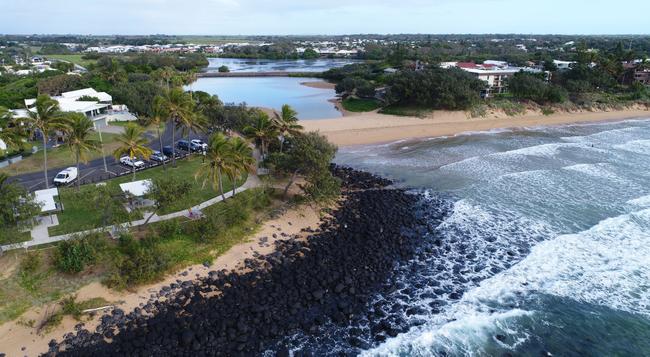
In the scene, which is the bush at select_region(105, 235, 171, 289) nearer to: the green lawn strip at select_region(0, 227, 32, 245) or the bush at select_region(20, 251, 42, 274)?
the bush at select_region(20, 251, 42, 274)

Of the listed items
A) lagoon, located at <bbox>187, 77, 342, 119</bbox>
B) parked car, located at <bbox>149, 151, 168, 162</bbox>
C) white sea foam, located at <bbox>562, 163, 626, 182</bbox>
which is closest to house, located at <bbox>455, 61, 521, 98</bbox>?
lagoon, located at <bbox>187, 77, 342, 119</bbox>

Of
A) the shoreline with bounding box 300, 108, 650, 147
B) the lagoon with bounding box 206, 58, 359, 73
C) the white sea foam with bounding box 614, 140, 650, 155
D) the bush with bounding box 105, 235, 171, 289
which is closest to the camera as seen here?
the bush with bounding box 105, 235, 171, 289

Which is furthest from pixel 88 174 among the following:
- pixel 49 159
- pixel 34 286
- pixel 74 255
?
pixel 34 286

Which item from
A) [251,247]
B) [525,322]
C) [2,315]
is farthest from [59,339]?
[525,322]

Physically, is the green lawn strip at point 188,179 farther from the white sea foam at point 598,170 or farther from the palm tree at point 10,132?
the white sea foam at point 598,170

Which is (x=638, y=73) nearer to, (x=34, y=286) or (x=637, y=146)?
(x=637, y=146)

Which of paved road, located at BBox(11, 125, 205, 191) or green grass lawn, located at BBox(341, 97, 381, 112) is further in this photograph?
green grass lawn, located at BBox(341, 97, 381, 112)

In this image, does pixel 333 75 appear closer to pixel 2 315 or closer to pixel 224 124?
pixel 224 124
